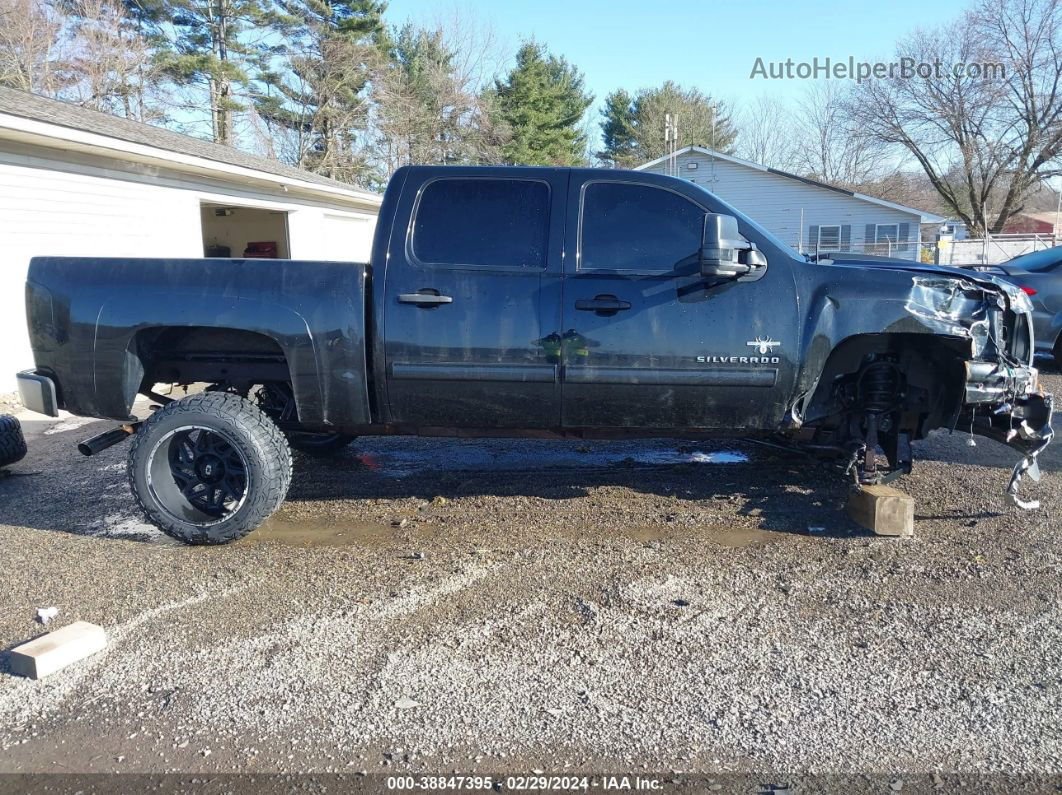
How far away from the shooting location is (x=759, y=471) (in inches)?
227

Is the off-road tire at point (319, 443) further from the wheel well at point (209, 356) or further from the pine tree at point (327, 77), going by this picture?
the pine tree at point (327, 77)

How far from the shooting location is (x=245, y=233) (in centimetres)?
1783

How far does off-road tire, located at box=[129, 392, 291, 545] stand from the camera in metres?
4.31

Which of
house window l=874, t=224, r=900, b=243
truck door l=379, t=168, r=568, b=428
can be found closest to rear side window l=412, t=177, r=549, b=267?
truck door l=379, t=168, r=568, b=428

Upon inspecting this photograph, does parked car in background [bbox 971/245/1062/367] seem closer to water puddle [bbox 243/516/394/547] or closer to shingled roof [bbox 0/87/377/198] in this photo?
water puddle [bbox 243/516/394/547]

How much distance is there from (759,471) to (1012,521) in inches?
65.4

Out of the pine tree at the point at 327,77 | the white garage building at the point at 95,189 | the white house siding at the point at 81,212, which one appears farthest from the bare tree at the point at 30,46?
the white house siding at the point at 81,212

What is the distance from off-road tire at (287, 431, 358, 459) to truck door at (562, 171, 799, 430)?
2427 millimetres

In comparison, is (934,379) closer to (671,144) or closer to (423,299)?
(423,299)

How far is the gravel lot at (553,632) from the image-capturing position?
2.63m

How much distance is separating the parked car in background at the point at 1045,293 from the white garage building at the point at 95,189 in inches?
443

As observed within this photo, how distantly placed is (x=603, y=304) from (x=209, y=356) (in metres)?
2.43

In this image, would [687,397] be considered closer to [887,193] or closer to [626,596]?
[626,596]

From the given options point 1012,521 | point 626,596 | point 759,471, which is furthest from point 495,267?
point 1012,521
